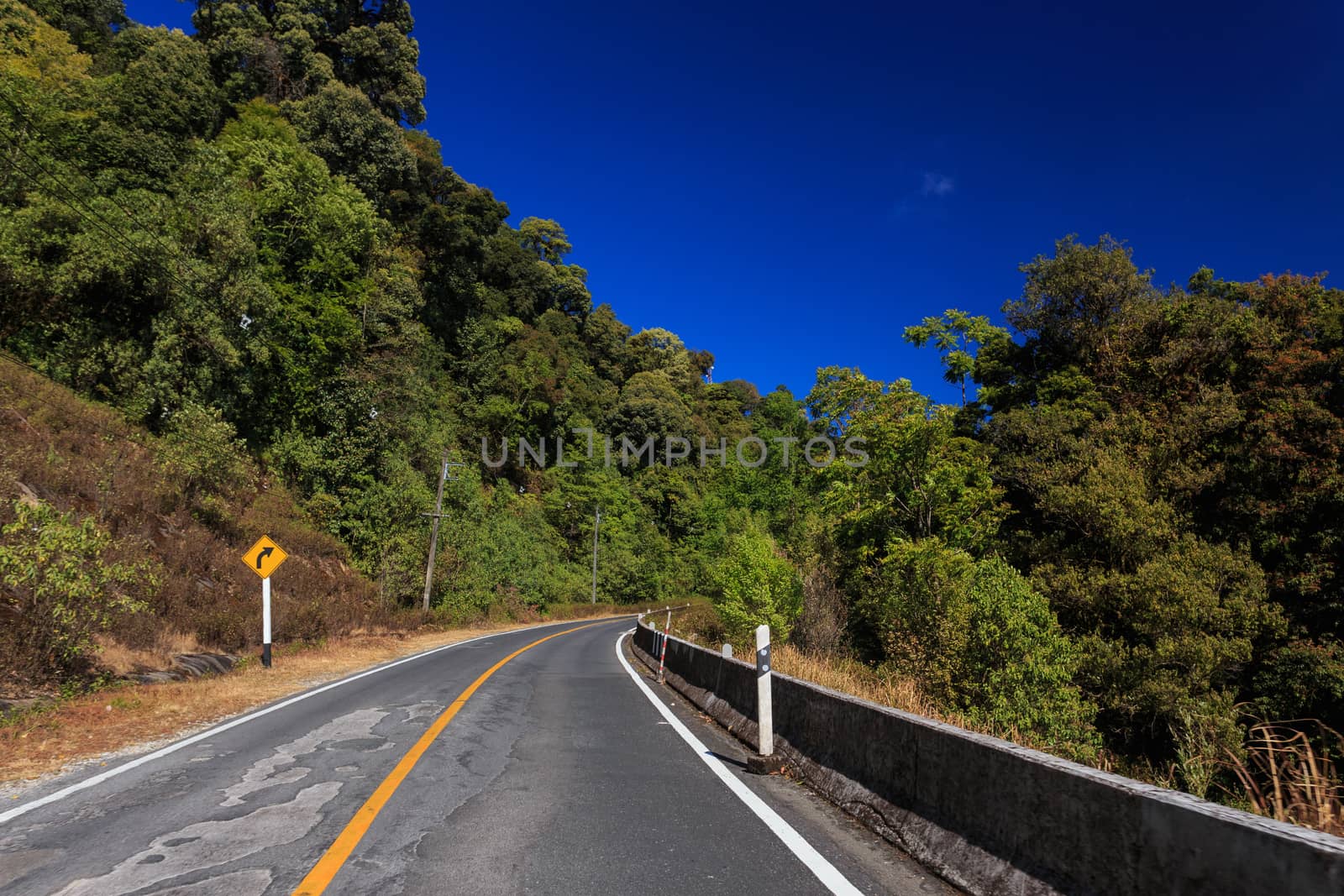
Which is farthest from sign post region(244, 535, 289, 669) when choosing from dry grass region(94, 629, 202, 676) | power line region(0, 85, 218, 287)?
power line region(0, 85, 218, 287)

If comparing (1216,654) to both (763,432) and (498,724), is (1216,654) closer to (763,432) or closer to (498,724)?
(498,724)

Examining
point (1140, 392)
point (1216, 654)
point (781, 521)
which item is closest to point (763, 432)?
point (781, 521)

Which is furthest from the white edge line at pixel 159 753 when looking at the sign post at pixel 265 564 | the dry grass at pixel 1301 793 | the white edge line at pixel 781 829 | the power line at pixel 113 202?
the power line at pixel 113 202

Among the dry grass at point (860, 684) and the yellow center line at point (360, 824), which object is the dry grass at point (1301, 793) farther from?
the yellow center line at point (360, 824)

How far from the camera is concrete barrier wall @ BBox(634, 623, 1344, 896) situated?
2227mm

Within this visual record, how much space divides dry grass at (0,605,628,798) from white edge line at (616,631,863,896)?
6129mm

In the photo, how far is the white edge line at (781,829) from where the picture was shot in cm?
363

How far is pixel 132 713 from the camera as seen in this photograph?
885cm

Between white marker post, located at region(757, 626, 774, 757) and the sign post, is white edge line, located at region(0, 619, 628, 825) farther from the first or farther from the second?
white marker post, located at region(757, 626, 774, 757)

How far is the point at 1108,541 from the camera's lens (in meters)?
19.8

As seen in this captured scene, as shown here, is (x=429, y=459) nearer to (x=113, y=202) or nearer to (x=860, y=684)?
(x=113, y=202)

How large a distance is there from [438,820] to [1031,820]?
12.4ft

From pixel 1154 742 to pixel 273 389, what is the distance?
111 feet

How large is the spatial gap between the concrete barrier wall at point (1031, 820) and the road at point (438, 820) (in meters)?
0.28
